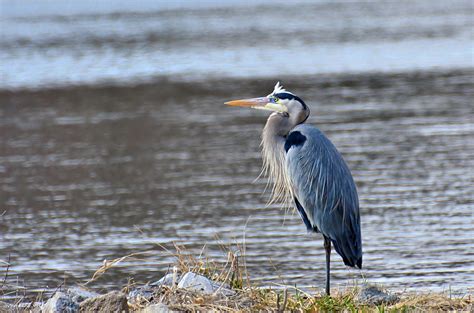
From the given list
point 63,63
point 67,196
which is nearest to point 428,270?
point 67,196

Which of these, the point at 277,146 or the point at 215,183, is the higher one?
the point at 277,146

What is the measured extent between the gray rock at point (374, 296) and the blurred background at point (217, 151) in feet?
3.41

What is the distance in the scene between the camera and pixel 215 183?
41.9ft

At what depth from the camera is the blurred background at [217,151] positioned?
9.63 metres

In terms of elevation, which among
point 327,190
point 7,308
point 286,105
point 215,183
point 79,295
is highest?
point 286,105

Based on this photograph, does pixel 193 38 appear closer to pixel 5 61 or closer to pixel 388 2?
pixel 5 61

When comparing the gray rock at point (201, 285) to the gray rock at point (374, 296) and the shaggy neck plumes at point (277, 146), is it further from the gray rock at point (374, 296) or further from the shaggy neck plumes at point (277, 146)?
the shaggy neck plumes at point (277, 146)

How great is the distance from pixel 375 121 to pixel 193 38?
18090 millimetres

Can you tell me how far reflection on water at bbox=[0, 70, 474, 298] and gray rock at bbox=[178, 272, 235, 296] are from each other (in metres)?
0.99

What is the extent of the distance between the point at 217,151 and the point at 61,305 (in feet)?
26.8

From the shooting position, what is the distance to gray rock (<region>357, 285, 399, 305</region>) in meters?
7.00

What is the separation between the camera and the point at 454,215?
10.8 meters

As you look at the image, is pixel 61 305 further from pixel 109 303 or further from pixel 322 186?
pixel 322 186

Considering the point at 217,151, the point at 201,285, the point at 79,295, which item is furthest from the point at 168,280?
the point at 217,151
